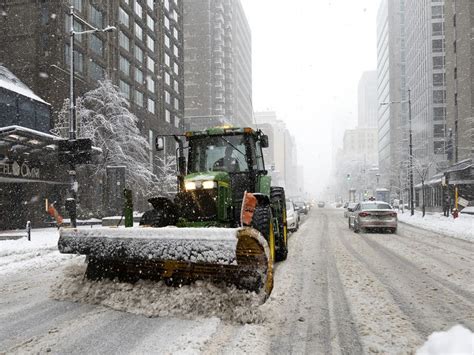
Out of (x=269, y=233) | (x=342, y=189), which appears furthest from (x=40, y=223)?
(x=342, y=189)

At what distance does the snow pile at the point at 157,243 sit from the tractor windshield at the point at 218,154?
3.21 meters

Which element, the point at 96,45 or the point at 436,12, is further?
the point at 436,12

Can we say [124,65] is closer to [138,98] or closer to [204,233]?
[138,98]

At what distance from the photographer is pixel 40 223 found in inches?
916

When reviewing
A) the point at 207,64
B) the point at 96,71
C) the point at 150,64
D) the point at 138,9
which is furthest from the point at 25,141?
the point at 207,64

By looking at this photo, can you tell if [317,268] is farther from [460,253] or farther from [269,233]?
[460,253]

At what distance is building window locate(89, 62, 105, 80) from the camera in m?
37.4

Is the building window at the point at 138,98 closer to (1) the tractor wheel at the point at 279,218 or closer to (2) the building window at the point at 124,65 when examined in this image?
(2) the building window at the point at 124,65

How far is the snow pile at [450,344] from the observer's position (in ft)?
11.0

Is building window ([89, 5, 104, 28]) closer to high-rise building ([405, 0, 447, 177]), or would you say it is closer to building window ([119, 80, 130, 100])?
building window ([119, 80, 130, 100])

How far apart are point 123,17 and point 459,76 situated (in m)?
40.3

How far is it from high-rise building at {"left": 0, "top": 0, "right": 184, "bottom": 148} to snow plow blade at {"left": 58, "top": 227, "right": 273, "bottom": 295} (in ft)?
94.7

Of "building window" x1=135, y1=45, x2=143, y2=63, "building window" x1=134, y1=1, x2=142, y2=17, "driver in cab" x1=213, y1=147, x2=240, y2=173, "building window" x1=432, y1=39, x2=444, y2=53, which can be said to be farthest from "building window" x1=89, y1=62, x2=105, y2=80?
"building window" x1=432, y1=39, x2=444, y2=53

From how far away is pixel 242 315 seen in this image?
455 centimetres
